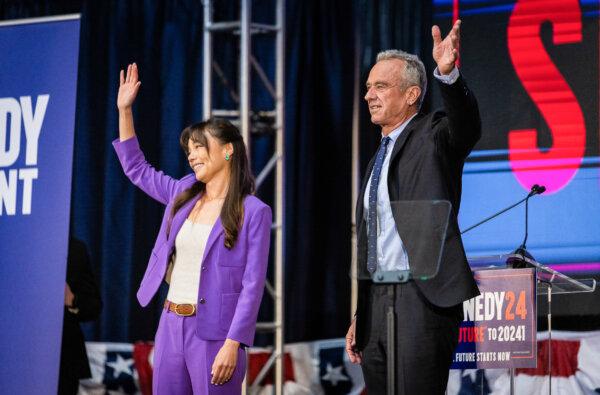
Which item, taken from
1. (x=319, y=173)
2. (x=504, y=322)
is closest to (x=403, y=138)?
(x=504, y=322)

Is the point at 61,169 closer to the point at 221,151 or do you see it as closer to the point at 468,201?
the point at 221,151

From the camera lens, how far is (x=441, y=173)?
2.72 m

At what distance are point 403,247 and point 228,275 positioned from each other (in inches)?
35.6

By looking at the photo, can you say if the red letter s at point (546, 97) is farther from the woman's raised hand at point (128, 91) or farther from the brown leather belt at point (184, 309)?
the brown leather belt at point (184, 309)

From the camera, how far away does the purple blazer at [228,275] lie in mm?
3145

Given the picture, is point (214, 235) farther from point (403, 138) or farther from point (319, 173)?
point (319, 173)

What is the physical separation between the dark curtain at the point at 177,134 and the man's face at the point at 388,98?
2463 mm

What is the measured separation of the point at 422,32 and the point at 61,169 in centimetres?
227

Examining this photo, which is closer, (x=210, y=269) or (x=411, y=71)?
(x=411, y=71)

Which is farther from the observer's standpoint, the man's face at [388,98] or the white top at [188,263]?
the white top at [188,263]

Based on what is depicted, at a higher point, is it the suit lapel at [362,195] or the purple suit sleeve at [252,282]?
the suit lapel at [362,195]

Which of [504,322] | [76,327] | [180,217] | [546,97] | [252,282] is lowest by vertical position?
[76,327]

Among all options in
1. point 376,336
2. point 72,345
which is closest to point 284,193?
point 72,345

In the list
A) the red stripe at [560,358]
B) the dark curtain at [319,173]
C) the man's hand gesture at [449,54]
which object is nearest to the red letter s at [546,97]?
the red stripe at [560,358]
